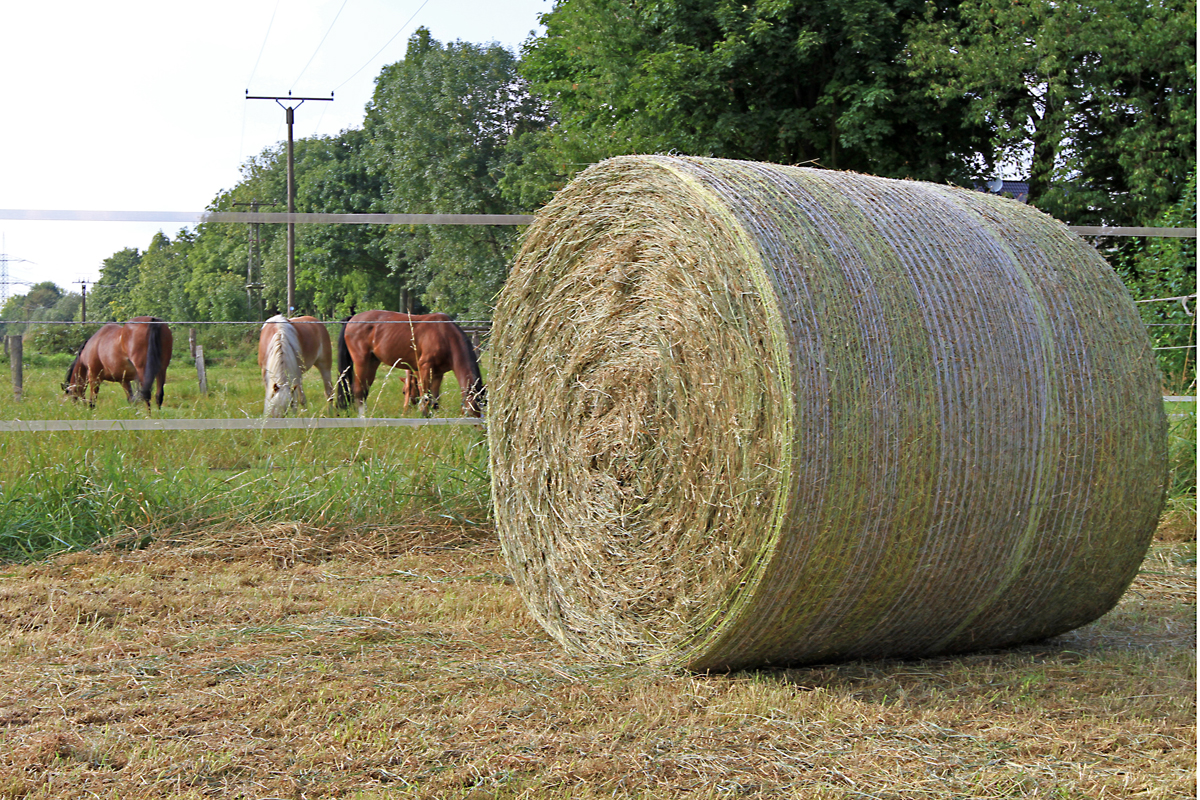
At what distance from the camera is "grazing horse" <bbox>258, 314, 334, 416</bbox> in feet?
18.1

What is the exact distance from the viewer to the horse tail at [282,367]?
5504 mm

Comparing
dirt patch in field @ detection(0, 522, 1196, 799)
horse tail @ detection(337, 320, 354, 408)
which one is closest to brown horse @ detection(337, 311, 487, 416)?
horse tail @ detection(337, 320, 354, 408)

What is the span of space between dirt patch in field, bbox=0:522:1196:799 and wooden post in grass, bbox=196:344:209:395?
1525 millimetres

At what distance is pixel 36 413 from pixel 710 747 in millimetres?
4145

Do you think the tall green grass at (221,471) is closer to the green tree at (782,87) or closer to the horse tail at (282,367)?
the horse tail at (282,367)

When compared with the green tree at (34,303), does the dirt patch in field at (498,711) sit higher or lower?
lower

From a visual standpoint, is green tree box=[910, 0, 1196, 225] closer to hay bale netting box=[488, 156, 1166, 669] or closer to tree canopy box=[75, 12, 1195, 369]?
tree canopy box=[75, 12, 1195, 369]

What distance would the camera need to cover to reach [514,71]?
39.8 m

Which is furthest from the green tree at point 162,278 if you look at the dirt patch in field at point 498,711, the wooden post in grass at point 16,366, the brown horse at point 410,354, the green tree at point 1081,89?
the green tree at point 1081,89

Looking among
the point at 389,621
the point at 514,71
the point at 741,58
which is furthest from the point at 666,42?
the point at 514,71

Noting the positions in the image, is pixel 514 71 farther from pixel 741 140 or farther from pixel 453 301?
pixel 741 140

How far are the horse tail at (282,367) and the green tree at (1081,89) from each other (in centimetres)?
1394

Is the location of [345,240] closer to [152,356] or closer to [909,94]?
[909,94]

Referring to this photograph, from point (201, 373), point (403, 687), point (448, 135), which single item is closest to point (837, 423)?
point (403, 687)
